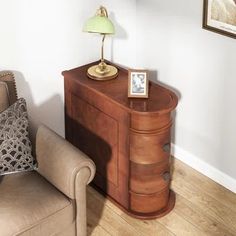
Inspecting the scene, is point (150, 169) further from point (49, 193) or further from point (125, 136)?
point (49, 193)

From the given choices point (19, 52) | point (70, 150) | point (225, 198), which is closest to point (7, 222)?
point (70, 150)

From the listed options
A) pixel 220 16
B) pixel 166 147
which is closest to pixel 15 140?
pixel 166 147

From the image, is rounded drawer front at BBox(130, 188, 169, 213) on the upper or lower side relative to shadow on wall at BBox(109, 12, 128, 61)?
lower

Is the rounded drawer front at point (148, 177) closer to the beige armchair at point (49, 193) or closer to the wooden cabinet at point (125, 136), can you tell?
the wooden cabinet at point (125, 136)

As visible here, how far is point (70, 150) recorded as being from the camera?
254 centimetres

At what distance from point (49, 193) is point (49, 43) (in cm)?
92

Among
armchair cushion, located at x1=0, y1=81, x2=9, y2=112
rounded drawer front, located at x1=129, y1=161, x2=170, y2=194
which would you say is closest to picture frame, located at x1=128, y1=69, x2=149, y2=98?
rounded drawer front, located at x1=129, y1=161, x2=170, y2=194

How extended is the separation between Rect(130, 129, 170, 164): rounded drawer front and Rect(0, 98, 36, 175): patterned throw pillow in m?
0.54

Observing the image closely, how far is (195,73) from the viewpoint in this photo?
3102 millimetres

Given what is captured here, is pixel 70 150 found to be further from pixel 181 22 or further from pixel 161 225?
pixel 181 22

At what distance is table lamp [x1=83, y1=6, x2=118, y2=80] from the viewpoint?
9.20ft

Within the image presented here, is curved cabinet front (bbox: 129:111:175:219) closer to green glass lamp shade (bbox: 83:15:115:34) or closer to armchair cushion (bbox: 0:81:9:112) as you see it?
green glass lamp shade (bbox: 83:15:115:34)

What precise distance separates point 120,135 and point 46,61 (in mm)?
632

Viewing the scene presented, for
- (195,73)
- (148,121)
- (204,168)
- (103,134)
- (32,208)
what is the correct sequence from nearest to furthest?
1. (32,208)
2. (148,121)
3. (103,134)
4. (195,73)
5. (204,168)
